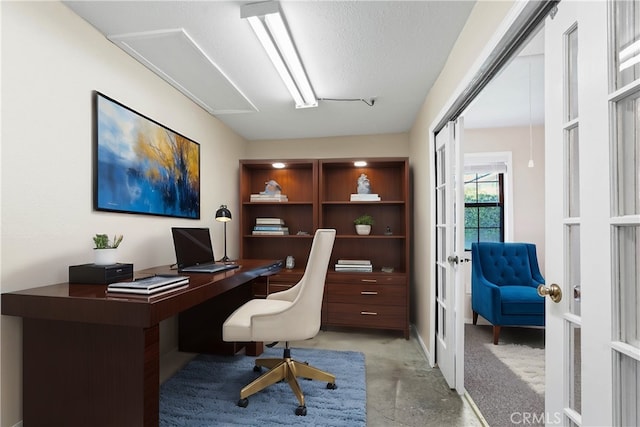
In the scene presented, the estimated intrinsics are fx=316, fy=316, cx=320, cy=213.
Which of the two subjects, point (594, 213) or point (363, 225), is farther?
point (363, 225)

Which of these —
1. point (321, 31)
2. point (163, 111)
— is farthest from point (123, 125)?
point (321, 31)

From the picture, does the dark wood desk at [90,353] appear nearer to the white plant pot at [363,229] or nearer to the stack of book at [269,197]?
the stack of book at [269,197]

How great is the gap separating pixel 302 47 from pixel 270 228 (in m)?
2.22

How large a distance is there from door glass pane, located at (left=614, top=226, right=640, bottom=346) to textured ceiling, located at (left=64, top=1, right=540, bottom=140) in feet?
4.80

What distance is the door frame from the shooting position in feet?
3.91

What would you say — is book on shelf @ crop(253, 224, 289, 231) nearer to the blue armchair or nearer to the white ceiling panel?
the white ceiling panel

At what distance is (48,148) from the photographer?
1.66 metres

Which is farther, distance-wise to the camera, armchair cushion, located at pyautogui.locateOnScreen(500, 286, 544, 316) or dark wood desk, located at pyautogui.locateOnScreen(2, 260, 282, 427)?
armchair cushion, located at pyautogui.locateOnScreen(500, 286, 544, 316)

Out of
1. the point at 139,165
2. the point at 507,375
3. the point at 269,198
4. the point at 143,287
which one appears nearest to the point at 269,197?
the point at 269,198

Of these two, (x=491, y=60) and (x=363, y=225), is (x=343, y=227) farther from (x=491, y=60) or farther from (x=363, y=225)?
(x=491, y=60)

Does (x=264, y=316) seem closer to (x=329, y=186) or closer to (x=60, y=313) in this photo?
(x=60, y=313)

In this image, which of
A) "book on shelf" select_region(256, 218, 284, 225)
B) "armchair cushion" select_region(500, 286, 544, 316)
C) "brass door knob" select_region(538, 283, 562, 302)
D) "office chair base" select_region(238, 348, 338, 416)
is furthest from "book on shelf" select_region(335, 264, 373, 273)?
"brass door knob" select_region(538, 283, 562, 302)

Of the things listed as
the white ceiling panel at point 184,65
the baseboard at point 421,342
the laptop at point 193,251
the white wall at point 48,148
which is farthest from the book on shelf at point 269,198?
the baseboard at point 421,342

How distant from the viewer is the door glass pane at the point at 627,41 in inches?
29.8
